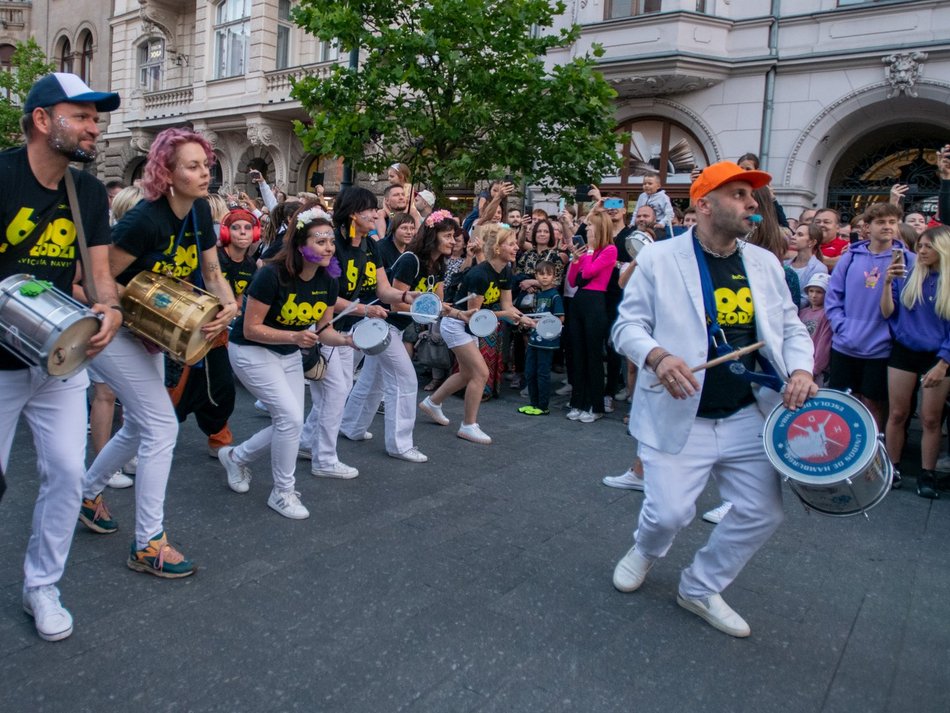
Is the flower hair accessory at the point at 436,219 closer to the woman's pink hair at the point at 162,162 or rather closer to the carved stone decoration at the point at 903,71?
the woman's pink hair at the point at 162,162

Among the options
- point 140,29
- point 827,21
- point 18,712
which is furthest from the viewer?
point 140,29

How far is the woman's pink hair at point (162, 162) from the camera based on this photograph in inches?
150

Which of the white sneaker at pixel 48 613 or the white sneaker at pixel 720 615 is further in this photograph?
the white sneaker at pixel 720 615

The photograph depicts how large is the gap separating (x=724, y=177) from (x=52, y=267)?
278cm

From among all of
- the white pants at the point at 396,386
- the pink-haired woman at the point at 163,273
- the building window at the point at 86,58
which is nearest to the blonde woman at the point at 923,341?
the white pants at the point at 396,386

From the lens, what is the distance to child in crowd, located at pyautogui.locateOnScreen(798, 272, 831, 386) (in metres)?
7.23

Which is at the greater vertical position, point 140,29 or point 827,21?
point 140,29

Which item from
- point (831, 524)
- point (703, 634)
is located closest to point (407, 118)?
point (831, 524)

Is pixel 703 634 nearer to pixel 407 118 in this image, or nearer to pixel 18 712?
pixel 18 712

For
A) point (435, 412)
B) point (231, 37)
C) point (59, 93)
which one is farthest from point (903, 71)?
point (231, 37)

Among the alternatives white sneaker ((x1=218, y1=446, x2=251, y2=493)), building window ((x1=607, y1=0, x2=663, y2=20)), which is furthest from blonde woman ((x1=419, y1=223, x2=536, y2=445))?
building window ((x1=607, y1=0, x2=663, y2=20))

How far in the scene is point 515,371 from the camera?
1011 centimetres

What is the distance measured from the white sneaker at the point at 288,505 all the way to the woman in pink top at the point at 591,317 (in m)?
3.72

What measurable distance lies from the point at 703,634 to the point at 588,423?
4.37 metres
